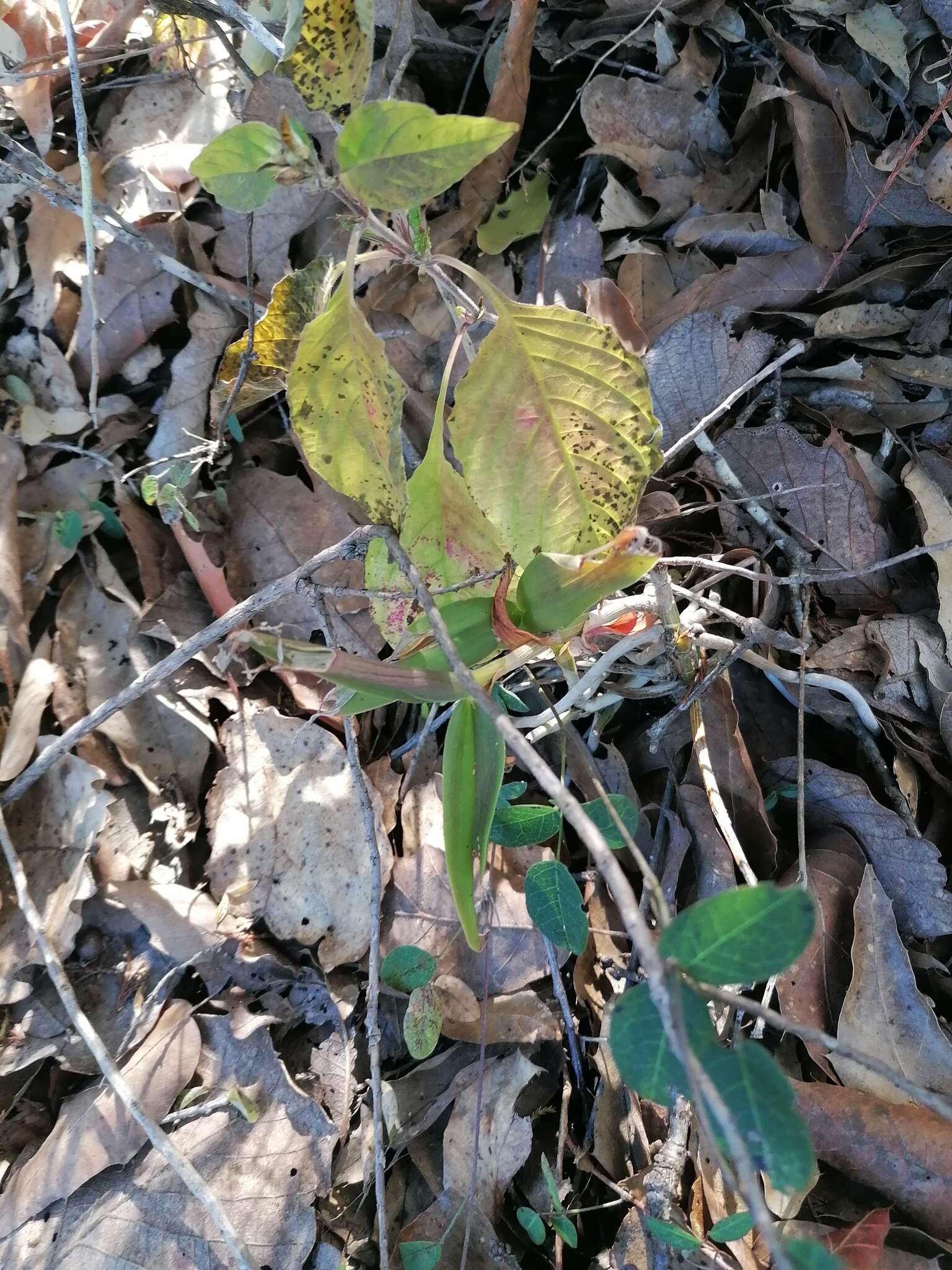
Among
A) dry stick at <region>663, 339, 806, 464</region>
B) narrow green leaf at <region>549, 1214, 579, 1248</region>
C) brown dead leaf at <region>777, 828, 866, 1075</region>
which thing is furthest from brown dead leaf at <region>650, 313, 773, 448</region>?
narrow green leaf at <region>549, 1214, 579, 1248</region>

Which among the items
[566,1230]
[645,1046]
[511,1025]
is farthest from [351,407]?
[566,1230]

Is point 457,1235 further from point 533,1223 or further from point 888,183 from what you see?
point 888,183

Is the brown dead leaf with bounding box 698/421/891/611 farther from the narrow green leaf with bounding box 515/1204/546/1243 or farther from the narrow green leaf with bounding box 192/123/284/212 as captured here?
the narrow green leaf with bounding box 515/1204/546/1243

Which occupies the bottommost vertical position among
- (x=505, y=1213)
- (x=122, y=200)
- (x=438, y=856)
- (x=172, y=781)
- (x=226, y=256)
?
(x=505, y=1213)

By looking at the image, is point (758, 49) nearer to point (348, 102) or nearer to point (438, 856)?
point (348, 102)

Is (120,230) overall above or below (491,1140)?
above

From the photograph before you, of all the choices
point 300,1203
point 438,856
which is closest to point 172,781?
point 438,856
